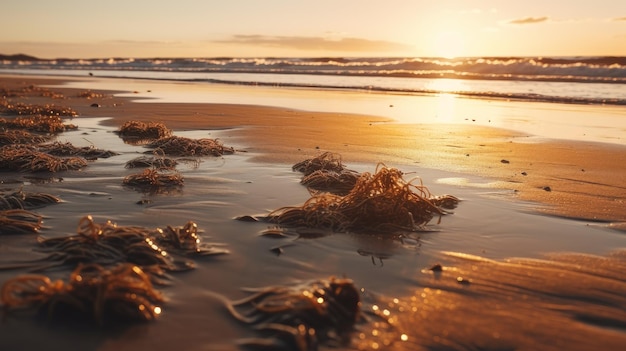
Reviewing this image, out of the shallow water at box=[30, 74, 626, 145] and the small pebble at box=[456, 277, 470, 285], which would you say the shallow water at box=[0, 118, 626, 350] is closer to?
the small pebble at box=[456, 277, 470, 285]

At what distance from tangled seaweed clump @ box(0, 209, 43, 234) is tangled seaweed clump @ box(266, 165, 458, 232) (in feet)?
6.41

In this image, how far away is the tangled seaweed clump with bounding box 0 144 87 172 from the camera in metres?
6.80

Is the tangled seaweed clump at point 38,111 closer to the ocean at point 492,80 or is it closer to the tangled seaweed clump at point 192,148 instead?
the tangled seaweed clump at point 192,148

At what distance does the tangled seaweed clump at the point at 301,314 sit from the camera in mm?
2840

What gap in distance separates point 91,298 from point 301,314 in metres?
1.15

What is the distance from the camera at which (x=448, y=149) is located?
9336 millimetres

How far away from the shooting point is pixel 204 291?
343cm

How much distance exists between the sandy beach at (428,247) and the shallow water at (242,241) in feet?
0.04

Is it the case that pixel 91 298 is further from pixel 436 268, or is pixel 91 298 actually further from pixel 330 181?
pixel 330 181

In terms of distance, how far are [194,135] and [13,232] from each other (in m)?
6.52

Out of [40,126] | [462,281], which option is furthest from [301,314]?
[40,126]

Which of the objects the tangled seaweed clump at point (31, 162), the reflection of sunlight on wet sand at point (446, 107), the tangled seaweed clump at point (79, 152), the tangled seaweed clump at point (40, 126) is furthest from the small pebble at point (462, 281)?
the reflection of sunlight on wet sand at point (446, 107)

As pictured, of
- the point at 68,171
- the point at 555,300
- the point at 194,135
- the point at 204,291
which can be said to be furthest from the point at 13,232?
the point at 194,135

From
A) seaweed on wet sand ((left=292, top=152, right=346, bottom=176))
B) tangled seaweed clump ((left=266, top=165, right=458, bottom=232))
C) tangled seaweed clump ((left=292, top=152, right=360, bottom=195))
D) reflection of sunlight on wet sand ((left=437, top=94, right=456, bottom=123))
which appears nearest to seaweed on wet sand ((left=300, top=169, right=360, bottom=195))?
tangled seaweed clump ((left=292, top=152, right=360, bottom=195))
